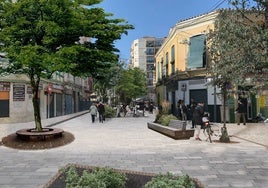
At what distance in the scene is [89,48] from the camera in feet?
48.7

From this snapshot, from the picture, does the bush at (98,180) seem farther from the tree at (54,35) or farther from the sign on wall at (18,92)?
the sign on wall at (18,92)

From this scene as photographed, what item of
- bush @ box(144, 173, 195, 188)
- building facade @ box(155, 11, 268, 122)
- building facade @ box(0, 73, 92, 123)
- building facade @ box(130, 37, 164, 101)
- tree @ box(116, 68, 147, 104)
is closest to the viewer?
bush @ box(144, 173, 195, 188)

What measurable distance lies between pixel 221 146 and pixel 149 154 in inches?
125

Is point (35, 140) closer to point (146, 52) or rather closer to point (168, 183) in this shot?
point (168, 183)

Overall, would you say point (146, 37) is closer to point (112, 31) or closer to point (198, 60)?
point (198, 60)

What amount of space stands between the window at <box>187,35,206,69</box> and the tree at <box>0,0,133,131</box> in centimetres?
1328

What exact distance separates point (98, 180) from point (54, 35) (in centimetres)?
1099

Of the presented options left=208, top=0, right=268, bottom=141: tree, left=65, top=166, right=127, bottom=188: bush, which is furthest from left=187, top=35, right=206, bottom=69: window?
left=65, top=166, right=127, bottom=188: bush

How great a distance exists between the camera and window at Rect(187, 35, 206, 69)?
27547 millimetres

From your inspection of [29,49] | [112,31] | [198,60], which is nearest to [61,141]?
[29,49]

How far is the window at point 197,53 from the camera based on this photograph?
27.5 m

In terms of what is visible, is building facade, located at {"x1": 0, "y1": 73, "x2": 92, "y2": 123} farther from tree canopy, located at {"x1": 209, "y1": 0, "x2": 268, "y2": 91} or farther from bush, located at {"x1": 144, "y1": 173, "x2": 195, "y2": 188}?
bush, located at {"x1": 144, "y1": 173, "x2": 195, "y2": 188}

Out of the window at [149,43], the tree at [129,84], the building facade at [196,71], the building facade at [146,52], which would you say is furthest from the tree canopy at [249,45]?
the window at [149,43]

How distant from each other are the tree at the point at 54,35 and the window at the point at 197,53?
43.6 ft
